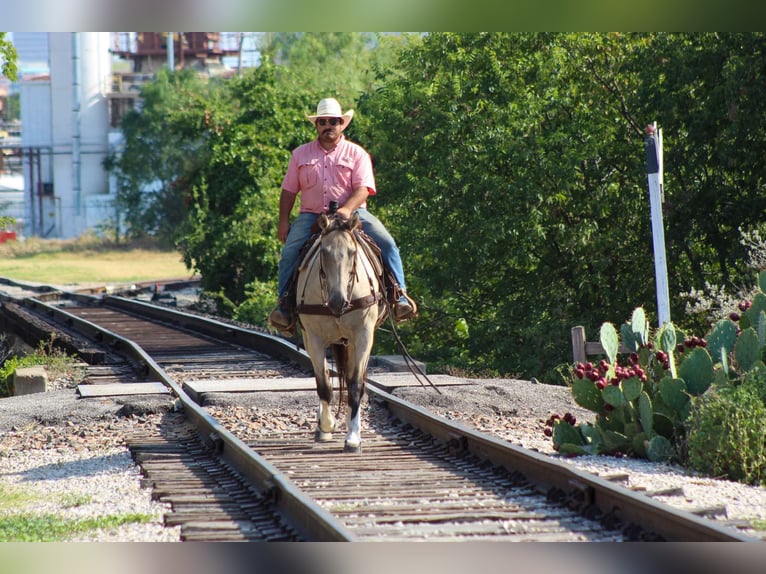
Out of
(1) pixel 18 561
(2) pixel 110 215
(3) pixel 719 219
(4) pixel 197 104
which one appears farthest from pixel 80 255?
(1) pixel 18 561

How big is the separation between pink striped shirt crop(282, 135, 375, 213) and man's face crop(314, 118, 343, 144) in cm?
11

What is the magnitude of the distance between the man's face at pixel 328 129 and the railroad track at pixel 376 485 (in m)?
2.50

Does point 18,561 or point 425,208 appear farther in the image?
point 425,208

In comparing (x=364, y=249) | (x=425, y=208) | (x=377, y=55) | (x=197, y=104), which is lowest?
(x=364, y=249)

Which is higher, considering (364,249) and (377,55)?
(377,55)

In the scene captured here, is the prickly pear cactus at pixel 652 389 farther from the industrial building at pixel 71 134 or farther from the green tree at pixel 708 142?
the industrial building at pixel 71 134

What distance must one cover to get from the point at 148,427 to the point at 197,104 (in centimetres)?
2557

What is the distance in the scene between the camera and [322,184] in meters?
9.32

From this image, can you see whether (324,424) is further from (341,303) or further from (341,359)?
(341,303)

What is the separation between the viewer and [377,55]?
60125 millimetres

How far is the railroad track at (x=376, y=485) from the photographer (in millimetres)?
6391

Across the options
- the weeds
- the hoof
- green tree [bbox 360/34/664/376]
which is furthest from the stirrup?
green tree [bbox 360/34/664/376]

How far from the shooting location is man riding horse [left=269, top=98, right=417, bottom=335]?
9.19m
